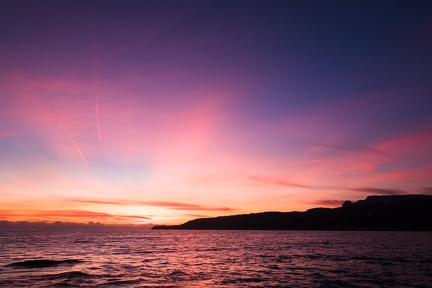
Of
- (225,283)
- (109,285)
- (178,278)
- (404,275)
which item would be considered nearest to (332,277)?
(404,275)

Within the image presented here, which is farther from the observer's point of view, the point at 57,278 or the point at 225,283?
the point at 57,278

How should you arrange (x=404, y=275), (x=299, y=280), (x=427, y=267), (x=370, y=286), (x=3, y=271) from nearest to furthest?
(x=370, y=286) < (x=299, y=280) < (x=404, y=275) < (x=3, y=271) < (x=427, y=267)

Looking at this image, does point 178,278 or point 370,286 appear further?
point 178,278

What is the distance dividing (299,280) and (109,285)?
21753 millimetres

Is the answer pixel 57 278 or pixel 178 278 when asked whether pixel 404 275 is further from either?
pixel 57 278

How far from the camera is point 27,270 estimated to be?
4566 cm

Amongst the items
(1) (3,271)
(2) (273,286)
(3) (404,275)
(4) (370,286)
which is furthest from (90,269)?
(3) (404,275)

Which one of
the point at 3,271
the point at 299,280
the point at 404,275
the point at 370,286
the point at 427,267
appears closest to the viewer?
the point at 370,286

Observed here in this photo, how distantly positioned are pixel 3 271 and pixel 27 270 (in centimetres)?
289

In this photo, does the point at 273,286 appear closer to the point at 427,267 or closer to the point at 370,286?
the point at 370,286

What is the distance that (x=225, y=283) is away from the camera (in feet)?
118

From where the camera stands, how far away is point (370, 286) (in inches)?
1358

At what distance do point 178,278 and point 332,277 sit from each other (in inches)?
758

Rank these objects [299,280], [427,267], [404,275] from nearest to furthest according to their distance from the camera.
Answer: [299,280], [404,275], [427,267]
